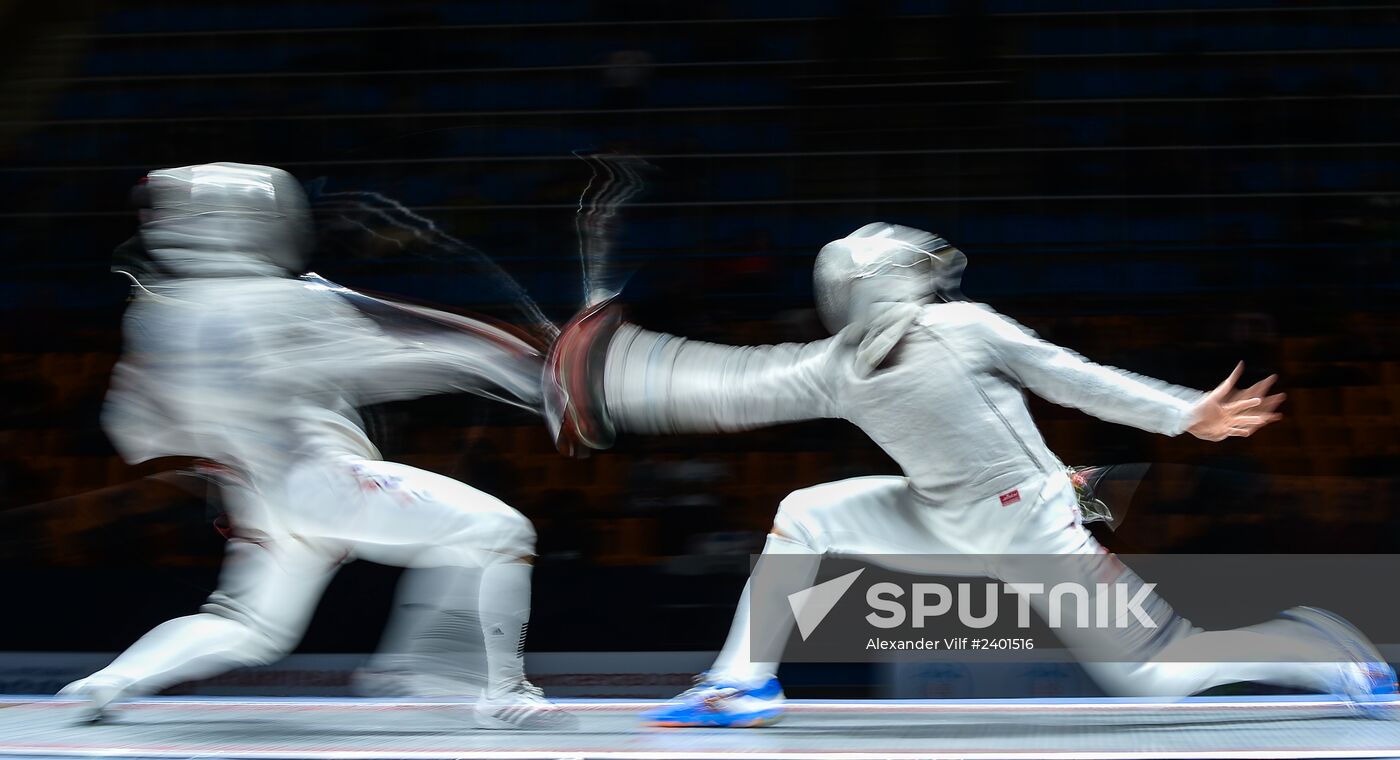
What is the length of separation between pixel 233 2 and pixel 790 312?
2.01 m

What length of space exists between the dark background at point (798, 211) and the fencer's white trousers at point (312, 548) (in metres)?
1.27

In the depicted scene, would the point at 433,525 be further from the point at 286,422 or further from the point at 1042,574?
the point at 1042,574

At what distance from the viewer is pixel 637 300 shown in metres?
4.01

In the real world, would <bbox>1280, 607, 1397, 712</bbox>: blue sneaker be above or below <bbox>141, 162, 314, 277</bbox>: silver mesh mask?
below

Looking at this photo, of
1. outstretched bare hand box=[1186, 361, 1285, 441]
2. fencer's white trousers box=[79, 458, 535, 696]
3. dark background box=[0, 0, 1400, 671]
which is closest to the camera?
outstretched bare hand box=[1186, 361, 1285, 441]

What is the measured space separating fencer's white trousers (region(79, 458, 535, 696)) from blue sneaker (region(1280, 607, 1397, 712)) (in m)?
1.48

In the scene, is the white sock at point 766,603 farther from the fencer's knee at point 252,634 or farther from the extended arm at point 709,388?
the fencer's knee at point 252,634

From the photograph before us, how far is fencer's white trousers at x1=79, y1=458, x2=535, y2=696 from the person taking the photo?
8.50ft

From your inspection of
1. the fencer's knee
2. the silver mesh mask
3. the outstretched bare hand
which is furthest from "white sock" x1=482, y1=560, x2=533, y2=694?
the outstretched bare hand

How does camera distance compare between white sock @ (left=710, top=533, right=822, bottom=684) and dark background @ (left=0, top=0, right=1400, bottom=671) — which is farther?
dark background @ (left=0, top=0, right=1400, bottom=671)

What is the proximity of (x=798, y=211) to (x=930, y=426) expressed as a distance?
166 cm

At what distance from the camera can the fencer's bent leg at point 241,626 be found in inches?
104

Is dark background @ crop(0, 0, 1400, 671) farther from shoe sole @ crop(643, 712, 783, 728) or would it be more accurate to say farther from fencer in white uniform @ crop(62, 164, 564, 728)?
shoe sole @ crop(643, 712, 783, 728)

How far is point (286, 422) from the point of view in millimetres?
2621
